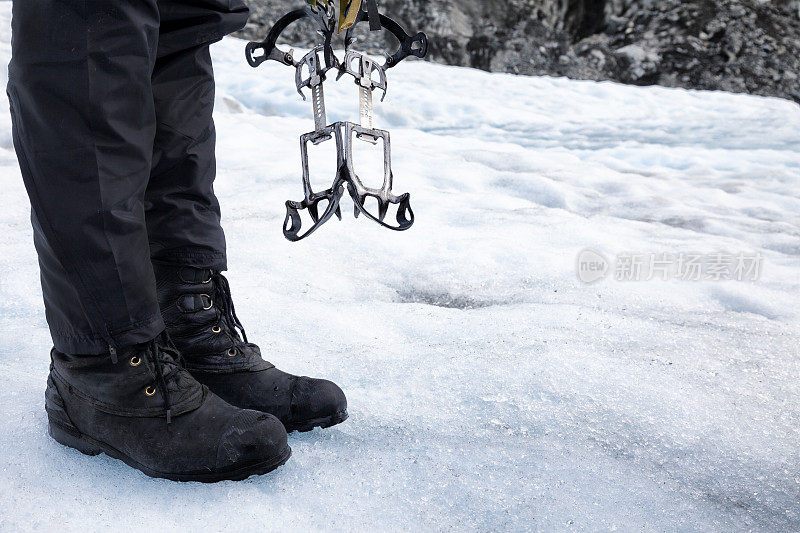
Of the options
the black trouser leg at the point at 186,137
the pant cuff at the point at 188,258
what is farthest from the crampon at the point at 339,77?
the pant cuff at the point at 188,258

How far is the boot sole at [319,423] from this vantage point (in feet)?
3.84

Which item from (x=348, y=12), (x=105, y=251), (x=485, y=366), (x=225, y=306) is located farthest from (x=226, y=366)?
(x=348, y=12)

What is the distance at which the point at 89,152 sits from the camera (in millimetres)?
899

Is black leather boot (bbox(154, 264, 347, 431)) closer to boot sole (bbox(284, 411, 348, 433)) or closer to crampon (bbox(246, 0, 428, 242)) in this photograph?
boot sole (bbox(284, 411, 348, 433))

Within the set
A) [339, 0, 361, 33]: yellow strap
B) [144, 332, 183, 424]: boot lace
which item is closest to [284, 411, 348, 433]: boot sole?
[144, 332, 183, 424]: boot lace

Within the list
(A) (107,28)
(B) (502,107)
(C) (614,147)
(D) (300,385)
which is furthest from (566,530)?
(B) (502,107)

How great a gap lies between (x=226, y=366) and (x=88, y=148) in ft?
1.64

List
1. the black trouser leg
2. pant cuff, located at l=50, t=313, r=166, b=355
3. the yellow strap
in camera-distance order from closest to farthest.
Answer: the yellow strap → pant cuff, located at l=50, t=313, r=166, b=355 → the black trouser leg

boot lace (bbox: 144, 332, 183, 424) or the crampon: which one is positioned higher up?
the crampon

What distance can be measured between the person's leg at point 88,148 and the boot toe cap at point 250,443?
8.6 inches

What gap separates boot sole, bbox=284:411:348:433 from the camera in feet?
3.84

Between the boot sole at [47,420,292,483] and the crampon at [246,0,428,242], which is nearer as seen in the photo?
the crampon at [246,0,428,242]

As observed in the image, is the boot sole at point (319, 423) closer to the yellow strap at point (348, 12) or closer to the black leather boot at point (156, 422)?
the black leather boot at point (156, 422)
